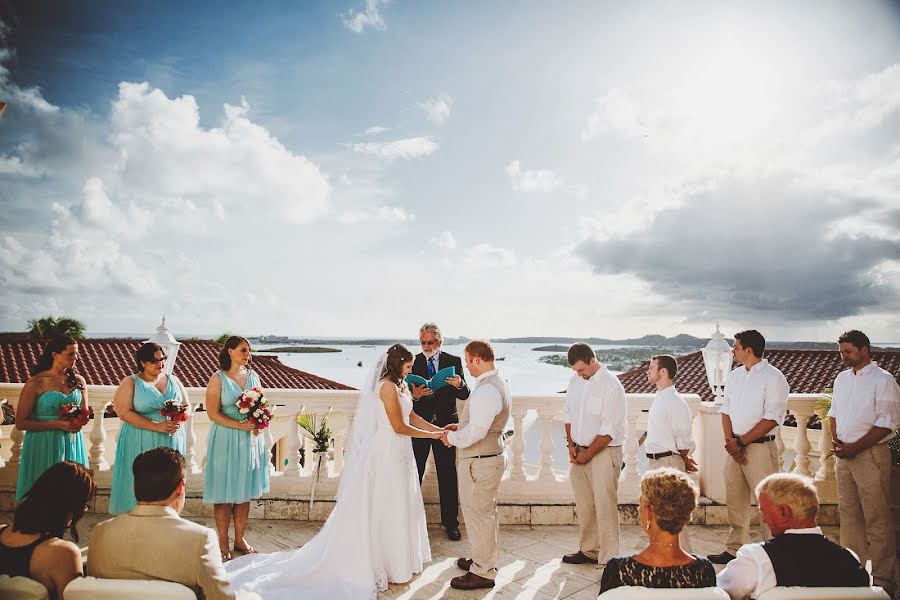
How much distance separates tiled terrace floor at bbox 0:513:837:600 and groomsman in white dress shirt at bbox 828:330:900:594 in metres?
1.09

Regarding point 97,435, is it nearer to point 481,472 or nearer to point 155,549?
point 481,472

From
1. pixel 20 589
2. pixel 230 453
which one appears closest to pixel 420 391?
pixel 230 453

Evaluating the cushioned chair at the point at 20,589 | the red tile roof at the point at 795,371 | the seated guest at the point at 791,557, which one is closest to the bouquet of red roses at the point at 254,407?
the cushioned chair at the point at 20,589

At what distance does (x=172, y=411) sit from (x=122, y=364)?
24504 mm

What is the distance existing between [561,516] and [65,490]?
454 cm

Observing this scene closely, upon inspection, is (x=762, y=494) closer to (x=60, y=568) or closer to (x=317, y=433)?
(x=60, y=568)

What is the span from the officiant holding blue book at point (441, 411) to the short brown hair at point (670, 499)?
2917 millimetres

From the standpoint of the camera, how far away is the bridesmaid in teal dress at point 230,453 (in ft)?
15.5

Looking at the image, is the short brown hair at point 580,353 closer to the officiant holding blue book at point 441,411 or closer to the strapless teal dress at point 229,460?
the officiant holding blue book at point 441,411

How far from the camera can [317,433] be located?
5.57 metres

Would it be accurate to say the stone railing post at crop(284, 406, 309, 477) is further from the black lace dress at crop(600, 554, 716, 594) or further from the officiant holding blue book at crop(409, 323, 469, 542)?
the black lace dress at crop(600, 554, 716, 594)

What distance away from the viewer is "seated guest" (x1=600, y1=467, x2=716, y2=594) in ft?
7.29

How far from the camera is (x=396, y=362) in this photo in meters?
4.38

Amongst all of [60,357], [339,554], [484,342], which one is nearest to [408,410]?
[484,342]
